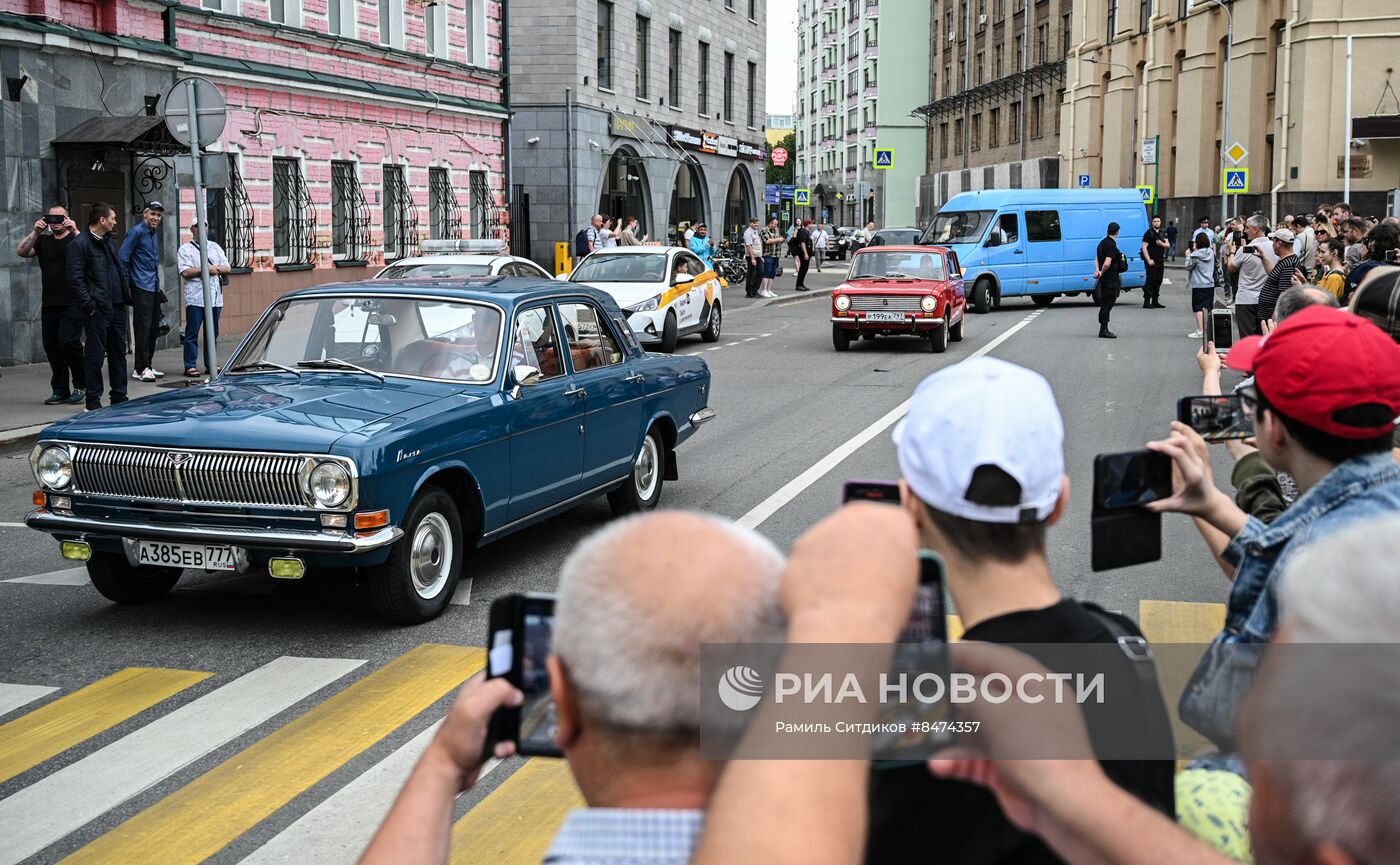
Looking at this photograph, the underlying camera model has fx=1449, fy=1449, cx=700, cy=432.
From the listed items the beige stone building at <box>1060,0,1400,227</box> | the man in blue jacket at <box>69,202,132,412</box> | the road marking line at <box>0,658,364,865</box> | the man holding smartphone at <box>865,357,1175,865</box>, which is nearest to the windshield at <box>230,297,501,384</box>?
the road marking line at <box>0,658,364,865</box>

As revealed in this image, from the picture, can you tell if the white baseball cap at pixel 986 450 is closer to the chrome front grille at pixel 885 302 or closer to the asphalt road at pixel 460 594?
the asphalt road at pixel 460 594

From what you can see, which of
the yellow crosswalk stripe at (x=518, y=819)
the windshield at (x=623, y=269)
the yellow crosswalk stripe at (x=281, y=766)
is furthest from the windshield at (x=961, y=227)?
the yellow crosswalk stripe at (x=518, y=819)

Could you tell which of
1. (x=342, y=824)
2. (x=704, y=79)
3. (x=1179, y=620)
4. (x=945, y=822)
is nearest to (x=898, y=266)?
(x=1179, y=620)

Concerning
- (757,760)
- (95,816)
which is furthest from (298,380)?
(757,760)

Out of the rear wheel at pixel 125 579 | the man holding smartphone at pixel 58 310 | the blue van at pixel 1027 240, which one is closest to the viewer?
the rear wheel at pixel 125 579

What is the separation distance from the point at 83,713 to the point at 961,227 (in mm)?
27874

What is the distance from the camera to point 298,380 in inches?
309

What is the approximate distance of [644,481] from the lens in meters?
9.68

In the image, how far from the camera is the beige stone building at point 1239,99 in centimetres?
4234

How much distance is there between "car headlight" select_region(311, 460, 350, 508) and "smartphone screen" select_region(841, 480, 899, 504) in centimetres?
482

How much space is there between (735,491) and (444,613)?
3.59m

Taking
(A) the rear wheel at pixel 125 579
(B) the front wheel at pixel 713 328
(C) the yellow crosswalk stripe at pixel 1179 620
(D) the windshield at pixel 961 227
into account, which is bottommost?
(C) the yellow crosswalk stripe at pixel 1179 620

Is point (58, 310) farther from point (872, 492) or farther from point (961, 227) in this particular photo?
point (961, 227)

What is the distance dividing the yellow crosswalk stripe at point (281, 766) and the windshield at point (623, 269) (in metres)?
16.1
